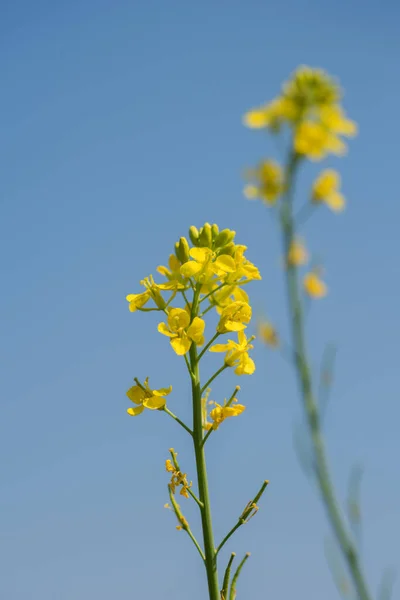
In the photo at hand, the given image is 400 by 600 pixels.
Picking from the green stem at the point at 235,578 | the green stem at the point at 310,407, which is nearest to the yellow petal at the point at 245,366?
the green stem at the point at 235,578

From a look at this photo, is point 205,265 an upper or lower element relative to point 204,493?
upper

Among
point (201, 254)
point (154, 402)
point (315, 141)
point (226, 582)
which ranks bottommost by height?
point (226, 582)

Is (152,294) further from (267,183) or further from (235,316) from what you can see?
(267,183)

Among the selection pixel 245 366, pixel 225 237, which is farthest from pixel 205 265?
pixel 245 366

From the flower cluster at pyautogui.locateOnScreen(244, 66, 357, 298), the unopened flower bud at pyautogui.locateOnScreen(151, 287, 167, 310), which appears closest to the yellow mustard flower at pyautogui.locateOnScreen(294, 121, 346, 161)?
the flower cluster at pyautogui.locateOnScreen(244, 66, 357, 298)

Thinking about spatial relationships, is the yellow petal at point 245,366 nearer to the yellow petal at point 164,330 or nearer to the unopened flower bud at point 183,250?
the yellow petal at point 164,330

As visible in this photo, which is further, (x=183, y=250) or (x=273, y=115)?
(x=273, y=115)

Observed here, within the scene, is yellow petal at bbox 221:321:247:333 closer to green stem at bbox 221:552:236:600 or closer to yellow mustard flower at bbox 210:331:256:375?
yellow mustard flower at bbox 210:331:256:375
